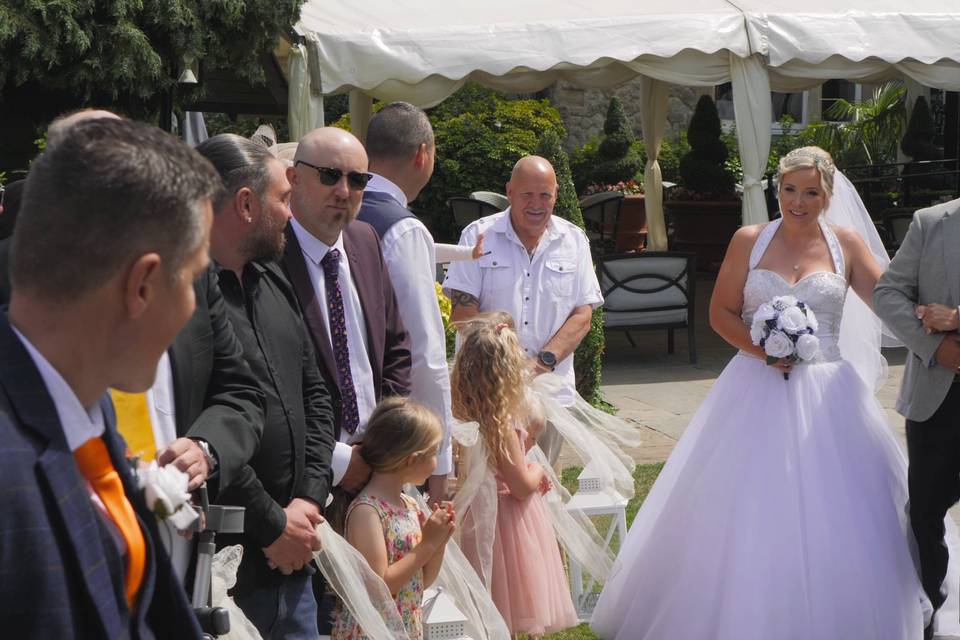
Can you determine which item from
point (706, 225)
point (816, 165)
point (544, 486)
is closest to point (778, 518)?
point (544, 486)

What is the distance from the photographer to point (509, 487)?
14.7 feet

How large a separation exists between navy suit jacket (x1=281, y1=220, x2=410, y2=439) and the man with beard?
1.22 feet

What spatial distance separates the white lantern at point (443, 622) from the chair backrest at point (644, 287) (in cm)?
661

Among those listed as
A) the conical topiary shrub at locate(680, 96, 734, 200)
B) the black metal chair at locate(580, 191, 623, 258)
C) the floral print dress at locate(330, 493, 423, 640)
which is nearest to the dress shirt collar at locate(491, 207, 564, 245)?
the floral print dress at locate(330, 493, 423, 640)

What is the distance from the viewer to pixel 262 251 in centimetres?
297

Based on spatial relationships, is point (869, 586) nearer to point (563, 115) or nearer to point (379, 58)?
point (379, 58)

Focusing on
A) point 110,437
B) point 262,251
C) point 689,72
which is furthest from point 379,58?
point 110,437

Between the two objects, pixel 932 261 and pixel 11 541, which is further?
pixel 932 261

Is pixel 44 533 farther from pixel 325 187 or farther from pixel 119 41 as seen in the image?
pixel 119 41

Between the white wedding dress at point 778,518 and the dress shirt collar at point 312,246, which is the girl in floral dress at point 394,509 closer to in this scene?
the dress shirt collar at point 312,246

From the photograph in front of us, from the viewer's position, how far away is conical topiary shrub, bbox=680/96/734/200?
16.3 meters

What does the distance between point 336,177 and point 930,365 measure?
2.47 meters

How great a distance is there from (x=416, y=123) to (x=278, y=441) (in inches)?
67.6

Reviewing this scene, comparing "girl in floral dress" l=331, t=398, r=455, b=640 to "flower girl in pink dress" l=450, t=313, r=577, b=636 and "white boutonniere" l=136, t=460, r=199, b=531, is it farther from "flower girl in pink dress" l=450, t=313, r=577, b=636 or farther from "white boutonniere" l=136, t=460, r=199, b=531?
"white boutonniere" l=136, t=460, r=199, b=531
